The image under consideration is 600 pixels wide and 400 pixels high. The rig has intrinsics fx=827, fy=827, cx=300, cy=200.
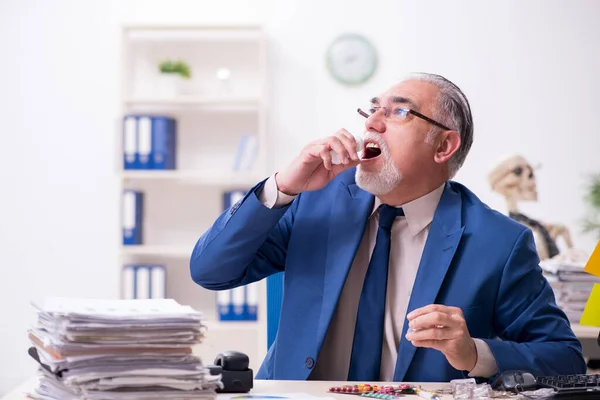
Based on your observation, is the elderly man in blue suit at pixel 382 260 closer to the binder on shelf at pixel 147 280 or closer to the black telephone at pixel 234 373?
the black telephone at pixel 234 373

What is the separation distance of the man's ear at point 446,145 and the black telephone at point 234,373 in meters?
0.84

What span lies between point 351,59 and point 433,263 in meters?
2.96

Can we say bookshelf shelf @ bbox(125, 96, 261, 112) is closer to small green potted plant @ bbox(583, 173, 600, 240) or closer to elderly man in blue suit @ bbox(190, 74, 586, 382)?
small green potted plant @ bbox(583, 173, 600, 240)

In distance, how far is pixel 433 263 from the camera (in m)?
1.83

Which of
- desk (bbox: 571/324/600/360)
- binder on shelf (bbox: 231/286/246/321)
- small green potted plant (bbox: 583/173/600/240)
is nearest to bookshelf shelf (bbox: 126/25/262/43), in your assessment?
binder on shelf (bbox: 231/286/246/321)

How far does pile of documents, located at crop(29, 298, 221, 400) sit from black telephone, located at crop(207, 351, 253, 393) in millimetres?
140

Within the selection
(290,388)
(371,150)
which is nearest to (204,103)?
(371,150)

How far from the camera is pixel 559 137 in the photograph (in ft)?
15.4

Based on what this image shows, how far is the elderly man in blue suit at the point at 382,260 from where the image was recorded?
1809mm

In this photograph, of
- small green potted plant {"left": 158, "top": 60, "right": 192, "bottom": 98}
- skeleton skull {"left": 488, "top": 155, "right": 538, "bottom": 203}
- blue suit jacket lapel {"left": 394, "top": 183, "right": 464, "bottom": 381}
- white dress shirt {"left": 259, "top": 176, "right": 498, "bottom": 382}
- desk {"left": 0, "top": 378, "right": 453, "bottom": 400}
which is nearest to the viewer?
desk {"left": 0, "top": 378, "right": 453, "bottom": 400}

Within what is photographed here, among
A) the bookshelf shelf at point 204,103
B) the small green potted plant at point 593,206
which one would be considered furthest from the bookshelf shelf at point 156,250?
the small green potted plant at point 593,206

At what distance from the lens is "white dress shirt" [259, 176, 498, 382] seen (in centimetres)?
186

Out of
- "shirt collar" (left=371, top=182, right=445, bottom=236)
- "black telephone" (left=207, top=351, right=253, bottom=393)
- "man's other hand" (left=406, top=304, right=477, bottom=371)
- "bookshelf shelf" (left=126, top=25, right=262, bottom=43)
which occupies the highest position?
"bookshelf shelf" (left=126, top=25, right=262, bottom=43)

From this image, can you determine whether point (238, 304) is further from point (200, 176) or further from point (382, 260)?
point (382, 260)
